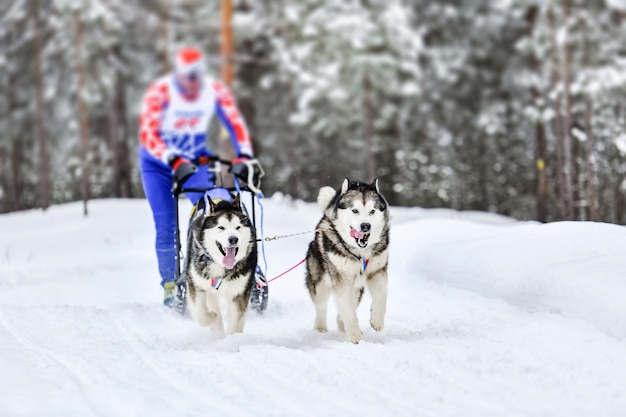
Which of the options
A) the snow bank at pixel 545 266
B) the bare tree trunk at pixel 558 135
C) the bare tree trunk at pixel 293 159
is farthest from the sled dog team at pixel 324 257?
the bare tree trunk at pixel 293 159

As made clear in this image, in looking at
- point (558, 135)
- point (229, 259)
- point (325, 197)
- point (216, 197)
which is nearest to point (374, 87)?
point (558, 135)

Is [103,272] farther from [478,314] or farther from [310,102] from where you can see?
[310,102]

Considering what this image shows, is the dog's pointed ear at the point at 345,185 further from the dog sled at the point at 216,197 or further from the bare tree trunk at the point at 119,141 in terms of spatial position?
the bare tree trunk at the point at 119,141

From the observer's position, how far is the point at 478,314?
596 centimetres

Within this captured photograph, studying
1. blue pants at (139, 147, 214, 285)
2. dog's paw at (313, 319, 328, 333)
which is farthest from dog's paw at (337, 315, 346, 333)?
blue pants at (139, 147, 214, 285)

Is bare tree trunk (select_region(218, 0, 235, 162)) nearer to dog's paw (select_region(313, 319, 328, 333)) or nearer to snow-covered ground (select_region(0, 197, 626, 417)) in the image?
snow-covered ground (select_region(0, 197, 626, 417))

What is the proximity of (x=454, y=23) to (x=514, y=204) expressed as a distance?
975 centimetres

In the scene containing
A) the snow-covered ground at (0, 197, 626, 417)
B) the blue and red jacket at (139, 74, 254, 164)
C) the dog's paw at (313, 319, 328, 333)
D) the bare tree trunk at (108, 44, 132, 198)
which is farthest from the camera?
the bare tree trunk at (108, 44, 132, 198)

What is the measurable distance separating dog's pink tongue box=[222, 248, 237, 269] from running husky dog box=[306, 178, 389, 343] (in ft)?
2.37

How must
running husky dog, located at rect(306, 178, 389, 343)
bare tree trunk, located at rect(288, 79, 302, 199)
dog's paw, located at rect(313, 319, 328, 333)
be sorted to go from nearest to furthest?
running husky dog, located at rect(306, 178, 389, 343), dog's paw, located at rect(313, 319, 328, 333), bare tree trunk, located at rect(288, 79, 302, 199)

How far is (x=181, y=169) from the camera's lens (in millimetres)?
6059

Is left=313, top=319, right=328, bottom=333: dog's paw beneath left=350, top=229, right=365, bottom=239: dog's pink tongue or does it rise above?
beneath

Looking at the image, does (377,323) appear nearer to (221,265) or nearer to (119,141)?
(221,265)

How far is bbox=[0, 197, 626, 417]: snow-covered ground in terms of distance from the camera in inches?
140
